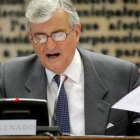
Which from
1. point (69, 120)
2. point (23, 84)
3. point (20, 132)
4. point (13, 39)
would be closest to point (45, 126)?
point (20, 132)

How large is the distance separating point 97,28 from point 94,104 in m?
2.24

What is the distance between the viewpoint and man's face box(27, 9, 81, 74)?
10.3 feet

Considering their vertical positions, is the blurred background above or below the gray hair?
below

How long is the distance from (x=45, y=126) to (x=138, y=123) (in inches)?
32.9

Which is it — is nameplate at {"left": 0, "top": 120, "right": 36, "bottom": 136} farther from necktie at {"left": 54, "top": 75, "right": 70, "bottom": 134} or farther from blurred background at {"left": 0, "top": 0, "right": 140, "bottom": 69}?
blurred background at {"left": 0, "top": 0, "right": 140, "bottom": 69}

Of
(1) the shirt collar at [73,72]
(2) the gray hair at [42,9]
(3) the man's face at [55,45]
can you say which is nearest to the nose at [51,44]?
(3) the man's face at [55,45]

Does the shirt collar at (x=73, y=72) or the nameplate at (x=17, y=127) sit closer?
the nameplate at (x=17, y=127)

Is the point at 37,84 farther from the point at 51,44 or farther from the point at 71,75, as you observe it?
the point at 51,44

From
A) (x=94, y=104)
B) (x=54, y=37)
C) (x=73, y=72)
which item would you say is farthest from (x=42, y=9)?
(x=94, y=104)

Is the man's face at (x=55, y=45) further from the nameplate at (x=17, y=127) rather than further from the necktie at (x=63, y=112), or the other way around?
the nameplate at (x=17, y=127)

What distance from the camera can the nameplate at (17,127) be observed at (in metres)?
2.44

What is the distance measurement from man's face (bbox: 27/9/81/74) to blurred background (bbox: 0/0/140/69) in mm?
2083

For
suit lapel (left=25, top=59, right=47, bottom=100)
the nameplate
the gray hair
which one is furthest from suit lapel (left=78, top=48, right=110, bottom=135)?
the nameplate

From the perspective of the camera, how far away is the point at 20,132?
8.00 feet
